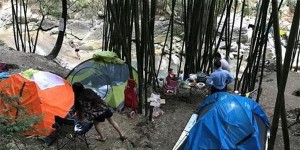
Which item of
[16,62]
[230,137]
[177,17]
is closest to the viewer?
[230,137]

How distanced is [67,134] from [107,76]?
66.5 inches

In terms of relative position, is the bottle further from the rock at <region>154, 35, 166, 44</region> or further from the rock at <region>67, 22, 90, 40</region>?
the rock at <region>67, 22, 90, 40</region>

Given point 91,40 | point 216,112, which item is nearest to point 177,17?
point 91,40

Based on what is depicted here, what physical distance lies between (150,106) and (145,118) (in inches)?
8.8

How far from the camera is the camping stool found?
15.5 feet

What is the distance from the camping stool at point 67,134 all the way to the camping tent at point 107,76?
1308 mm

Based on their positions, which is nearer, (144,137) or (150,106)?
(144,137)

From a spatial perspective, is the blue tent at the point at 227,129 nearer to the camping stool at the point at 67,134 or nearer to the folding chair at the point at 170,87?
the camping stool at the point at 67,134

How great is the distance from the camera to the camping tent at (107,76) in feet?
21.4

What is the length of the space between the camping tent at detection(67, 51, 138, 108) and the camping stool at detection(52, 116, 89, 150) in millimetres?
1308

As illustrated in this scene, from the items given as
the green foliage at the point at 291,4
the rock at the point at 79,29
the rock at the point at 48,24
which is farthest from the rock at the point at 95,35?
the green foliage at the point at 291,4

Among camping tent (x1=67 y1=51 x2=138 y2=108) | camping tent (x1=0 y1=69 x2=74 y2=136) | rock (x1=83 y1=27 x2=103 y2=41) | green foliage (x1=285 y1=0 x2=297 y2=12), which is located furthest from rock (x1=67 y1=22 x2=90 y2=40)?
camping tent (x1=0 y1=69 x2=74 y2=136)

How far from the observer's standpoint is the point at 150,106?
6.36 m

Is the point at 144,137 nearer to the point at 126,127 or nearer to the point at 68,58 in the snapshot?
the point at 126,127
